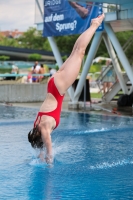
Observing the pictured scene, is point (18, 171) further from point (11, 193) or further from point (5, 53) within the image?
point (5, 53)

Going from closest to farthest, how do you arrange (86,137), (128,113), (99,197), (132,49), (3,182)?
(99,197) < (3,182) < (86,137) < (128,113) < (132,49)

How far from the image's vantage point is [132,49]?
53094mm

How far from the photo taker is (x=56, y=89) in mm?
7934

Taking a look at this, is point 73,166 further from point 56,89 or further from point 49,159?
point 56,89

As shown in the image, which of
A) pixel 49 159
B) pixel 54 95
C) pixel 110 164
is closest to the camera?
pixel 54 95

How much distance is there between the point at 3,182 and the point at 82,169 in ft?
5.01

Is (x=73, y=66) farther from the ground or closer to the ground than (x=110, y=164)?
farther from the ground

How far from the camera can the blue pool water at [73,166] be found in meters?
6.80

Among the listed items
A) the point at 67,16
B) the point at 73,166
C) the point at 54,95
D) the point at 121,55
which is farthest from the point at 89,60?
the point at 54,95

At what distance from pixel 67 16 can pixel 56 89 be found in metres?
11.9

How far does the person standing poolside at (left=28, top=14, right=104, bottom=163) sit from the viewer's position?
25.7ft

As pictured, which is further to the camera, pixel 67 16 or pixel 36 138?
pixel 67 16

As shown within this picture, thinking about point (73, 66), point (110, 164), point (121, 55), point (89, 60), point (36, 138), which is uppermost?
point (73, 66)

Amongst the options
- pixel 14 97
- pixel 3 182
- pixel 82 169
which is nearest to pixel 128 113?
pixel 14 97
